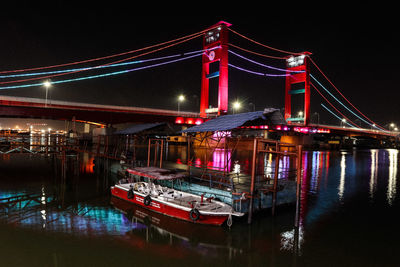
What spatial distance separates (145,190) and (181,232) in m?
4.27

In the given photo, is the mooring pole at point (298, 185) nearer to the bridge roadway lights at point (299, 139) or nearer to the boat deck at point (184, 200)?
the boat deck at point (184, 200)

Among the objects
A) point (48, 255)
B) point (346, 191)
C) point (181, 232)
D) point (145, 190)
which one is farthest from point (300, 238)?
point (346, 191)

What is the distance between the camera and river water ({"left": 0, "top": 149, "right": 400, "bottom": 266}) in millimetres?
9570

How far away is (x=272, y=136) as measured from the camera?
7850 cm

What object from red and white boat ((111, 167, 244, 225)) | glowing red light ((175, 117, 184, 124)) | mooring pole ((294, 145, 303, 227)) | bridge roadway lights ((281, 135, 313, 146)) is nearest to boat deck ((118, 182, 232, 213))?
red and white boat ((111, 167, 244, 225))

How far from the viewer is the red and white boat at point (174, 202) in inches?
471

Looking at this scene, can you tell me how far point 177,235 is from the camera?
11469 millimetres

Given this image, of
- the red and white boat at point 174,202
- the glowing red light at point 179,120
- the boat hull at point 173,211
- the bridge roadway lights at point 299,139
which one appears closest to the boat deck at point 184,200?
the red and white boat at point 174,202

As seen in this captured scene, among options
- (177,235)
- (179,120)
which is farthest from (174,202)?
(179,120)

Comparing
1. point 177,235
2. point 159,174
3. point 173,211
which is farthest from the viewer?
point 159,174

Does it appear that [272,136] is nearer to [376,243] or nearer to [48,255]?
[376,243]

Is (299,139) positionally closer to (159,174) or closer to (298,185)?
(298,185)

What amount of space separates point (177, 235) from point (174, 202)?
185cm

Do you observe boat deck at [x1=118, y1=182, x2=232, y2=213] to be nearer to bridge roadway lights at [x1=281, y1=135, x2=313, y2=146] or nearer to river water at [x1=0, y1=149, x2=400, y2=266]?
river water at [x1=0, y1=149, x2=400, y2=266]
